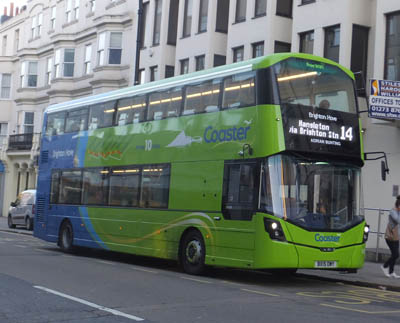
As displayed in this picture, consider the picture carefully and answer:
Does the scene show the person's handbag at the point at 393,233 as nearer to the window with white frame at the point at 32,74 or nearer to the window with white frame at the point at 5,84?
the window with white frame at the point at 32,74

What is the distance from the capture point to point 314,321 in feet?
31.2

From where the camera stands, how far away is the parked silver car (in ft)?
109

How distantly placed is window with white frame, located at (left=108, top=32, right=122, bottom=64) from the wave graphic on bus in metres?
21.9

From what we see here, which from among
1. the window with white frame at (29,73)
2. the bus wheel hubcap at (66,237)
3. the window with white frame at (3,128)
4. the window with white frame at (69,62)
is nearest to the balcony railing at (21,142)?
the window with white frame at (3,128)

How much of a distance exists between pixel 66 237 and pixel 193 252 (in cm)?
690

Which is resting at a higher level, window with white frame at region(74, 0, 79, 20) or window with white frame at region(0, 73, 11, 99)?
window with white frame at region(74, 0, 79, 20)

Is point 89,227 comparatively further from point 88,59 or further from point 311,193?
point 88,59

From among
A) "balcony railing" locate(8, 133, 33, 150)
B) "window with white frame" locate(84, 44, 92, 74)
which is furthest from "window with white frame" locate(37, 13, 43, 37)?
"window with white frame" locate(84, 44, 92, 74)

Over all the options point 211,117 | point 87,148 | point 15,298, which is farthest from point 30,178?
point 15,298

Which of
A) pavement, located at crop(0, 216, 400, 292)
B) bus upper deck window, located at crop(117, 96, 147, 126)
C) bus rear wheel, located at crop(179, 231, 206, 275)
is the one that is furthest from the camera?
bus upper deck window, located at crop(117, 96, 147, 126)

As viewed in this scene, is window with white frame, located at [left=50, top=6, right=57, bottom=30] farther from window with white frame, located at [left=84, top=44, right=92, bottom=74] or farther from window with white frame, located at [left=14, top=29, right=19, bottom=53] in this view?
window with white frame, located at [left=14, top=29, right=19, bottom=53]

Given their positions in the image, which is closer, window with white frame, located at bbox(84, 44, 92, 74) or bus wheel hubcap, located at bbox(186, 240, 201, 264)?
bus wheel hubcap, located at bbox(186, 240, 201, 264)

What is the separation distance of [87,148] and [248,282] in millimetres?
7560

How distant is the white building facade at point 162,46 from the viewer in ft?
74.7
